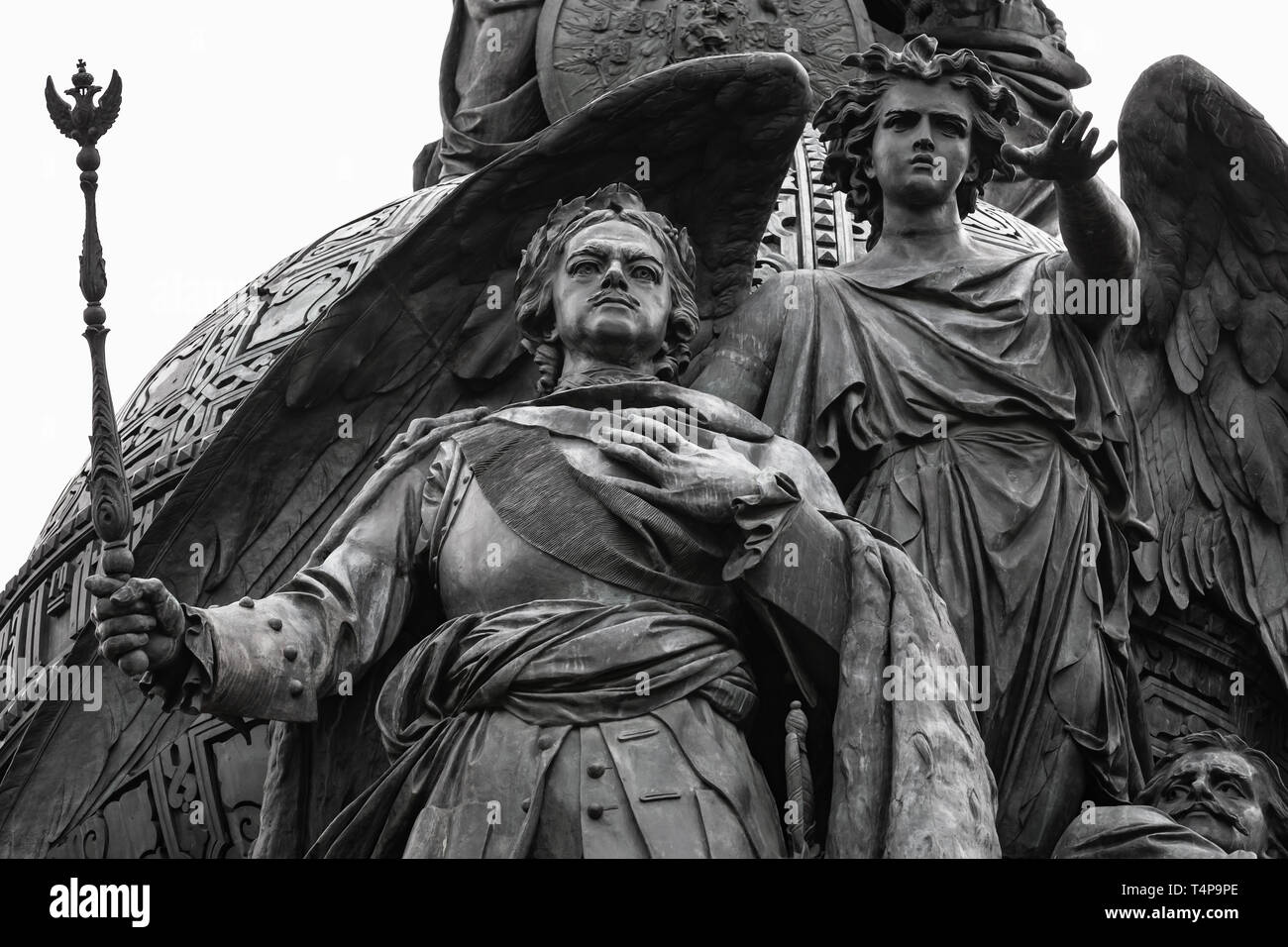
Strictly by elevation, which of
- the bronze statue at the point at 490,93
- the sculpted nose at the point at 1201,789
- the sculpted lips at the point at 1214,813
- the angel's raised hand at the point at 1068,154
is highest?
the bronze statue at the point at 490,93

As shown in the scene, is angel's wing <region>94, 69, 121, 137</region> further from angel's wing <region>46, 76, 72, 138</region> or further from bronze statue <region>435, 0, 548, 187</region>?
bronze statue <region>435, 0, 548, 187</region>

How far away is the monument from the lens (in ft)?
46.3

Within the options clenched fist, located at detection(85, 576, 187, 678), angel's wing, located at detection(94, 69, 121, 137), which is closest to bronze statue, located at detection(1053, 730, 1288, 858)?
clenched fist, located at detection(85, 576, 187, 678)

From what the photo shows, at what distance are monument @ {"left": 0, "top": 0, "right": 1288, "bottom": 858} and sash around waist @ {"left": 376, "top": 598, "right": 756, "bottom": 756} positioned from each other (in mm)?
16

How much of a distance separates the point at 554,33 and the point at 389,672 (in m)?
5.63

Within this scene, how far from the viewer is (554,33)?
1966 cm

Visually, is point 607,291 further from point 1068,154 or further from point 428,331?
point 1068,154

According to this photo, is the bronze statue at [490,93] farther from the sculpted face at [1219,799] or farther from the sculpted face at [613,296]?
the sculpted face at [1219,799]

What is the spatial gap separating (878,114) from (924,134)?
238 mm

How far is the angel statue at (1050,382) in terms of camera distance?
1548cm

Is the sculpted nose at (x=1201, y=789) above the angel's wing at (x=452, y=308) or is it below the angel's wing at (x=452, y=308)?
below

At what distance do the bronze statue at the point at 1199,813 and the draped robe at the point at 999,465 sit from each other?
25cm

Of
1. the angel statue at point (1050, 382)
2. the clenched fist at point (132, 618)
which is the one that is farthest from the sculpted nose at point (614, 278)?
the clenched fist at point (132, 618)

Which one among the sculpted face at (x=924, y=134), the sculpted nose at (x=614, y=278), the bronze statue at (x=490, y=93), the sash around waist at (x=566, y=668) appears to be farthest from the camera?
the bronze statue at (x=490, y=93)
